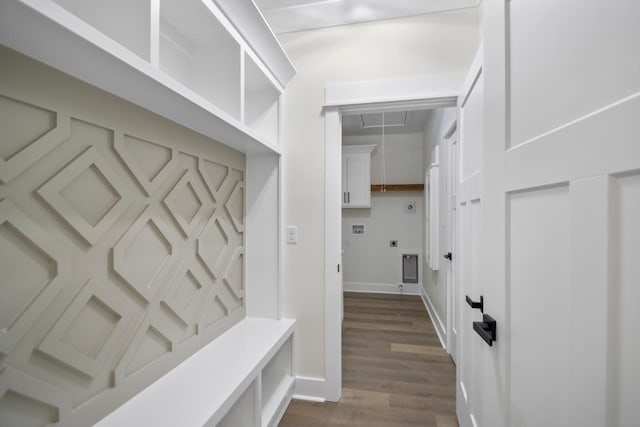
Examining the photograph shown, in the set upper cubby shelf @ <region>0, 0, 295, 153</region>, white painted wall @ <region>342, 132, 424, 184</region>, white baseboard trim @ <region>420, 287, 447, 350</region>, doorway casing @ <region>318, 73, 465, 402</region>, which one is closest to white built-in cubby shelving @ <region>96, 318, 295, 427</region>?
doorway casing @ <region>318, 73, 465, 402</region>

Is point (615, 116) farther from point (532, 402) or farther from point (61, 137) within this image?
point (61, 137)

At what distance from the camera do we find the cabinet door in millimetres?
4594

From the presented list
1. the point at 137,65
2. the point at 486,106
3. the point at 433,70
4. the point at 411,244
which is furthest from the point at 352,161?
the point at 137,65

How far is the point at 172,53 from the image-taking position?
135 cm

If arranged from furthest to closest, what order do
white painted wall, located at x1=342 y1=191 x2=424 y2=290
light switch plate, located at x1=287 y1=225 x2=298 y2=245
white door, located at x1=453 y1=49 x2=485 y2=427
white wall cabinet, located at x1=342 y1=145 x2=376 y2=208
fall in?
1. white painted wall, located at x1=342 y1=191 x2=424 y2=290
2. white wall cabinet, located at x1=342 y1=145 x2=376 y2=208
3. light switch plate, located at x1=287 y1=225 x2=298 y2=245
4. white door, located at x1=453 y1=49 x2=485 y2=427

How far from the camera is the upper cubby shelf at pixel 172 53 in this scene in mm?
658

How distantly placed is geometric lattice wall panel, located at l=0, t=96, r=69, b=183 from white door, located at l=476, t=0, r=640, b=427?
4.25ft

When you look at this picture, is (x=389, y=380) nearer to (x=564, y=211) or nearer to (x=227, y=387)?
(x=227, y=387)

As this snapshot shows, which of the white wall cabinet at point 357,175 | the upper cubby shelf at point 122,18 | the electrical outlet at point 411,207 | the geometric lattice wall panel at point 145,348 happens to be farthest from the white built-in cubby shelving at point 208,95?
the electrical outlet at point 411,207

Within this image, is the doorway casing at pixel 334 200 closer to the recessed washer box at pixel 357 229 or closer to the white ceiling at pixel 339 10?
the white ceiling at pixel 339 10

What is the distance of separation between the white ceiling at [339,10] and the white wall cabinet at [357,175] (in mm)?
2754

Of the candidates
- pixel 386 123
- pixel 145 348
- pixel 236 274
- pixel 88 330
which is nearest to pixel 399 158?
pixel 386 123

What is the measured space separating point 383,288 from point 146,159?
4266 mm

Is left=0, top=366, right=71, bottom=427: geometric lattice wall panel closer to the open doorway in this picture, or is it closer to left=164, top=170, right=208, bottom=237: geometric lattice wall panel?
left=164, top=170, right=208, bottom=237: geometric lattice wall panel
